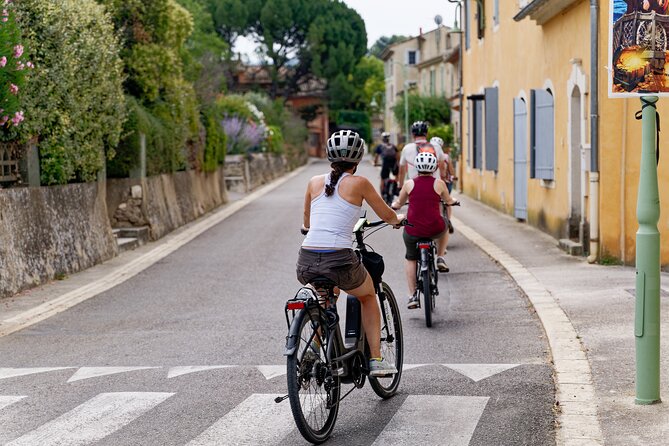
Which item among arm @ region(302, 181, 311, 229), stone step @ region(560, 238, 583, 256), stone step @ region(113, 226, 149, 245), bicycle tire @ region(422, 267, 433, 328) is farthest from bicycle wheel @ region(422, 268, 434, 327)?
stone step @ region(113, 226, 149, 245)

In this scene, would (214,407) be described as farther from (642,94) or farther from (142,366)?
(642,94)

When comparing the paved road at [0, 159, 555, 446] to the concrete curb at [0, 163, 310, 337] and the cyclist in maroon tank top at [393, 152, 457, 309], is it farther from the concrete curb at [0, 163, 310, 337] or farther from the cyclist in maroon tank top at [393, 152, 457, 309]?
the cyclist in maroon tank top at [393, 152, 457, 309]

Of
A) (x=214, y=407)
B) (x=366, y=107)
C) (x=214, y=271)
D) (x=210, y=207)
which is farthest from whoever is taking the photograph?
(x=366, y=107)

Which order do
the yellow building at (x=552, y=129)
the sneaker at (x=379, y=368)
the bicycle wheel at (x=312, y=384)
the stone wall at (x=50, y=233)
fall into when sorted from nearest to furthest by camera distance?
the bicycle wheel at (x=312, y=384) < the sneaker at (x=379, y=368) < the stone wall at (x=50, y=233) < the yellow building at (x=552, y=129)

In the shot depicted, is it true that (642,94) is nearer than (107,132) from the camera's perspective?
Yes

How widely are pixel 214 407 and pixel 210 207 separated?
21.9 m

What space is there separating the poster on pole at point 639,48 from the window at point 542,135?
12074mm

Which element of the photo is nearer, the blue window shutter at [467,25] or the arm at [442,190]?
the arm at [442,190]

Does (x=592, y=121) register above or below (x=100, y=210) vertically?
above

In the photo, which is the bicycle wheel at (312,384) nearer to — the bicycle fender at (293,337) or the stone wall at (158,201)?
the bicycle fender at (293,337)

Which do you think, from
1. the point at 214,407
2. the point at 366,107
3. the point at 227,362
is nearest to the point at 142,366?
the point at 227,362

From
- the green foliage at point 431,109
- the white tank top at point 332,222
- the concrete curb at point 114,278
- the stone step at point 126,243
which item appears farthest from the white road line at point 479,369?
the green foliage at point 431,109

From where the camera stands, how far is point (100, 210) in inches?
681

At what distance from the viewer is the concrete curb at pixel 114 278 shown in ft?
36.4
